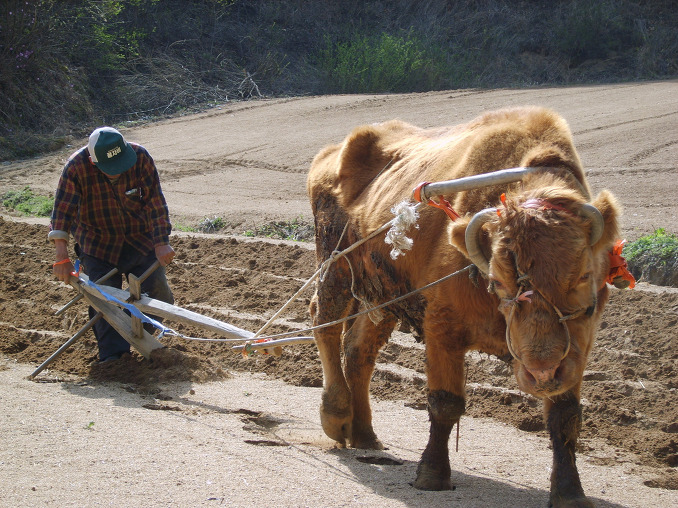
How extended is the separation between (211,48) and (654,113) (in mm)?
14879

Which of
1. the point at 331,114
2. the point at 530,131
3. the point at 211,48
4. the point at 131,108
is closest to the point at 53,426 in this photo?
the point at 530,131

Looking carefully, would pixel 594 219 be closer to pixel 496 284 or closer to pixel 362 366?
pixel 496 284

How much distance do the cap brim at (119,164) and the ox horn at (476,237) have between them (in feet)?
12.2

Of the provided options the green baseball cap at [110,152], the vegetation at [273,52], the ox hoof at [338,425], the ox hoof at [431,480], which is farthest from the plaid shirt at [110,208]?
the vegetation at [273,52]

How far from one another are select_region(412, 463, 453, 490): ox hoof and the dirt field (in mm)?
96

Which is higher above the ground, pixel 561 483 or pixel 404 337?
pixel 561 483

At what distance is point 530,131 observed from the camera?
15.4 ft

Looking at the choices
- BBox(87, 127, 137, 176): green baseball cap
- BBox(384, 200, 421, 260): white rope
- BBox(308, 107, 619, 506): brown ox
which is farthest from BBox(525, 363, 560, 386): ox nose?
BBox(87, 127, 137, 176): green baseball cap

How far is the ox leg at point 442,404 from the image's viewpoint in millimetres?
4652

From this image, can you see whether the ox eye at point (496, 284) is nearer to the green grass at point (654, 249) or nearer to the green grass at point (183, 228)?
the green grass at point (654, 249)

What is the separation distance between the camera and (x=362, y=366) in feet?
19.6

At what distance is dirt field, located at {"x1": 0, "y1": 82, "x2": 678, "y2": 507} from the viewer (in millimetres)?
4492

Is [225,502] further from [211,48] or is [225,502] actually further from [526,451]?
[211,48]

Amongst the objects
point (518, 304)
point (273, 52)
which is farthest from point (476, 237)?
point (273, 52)
